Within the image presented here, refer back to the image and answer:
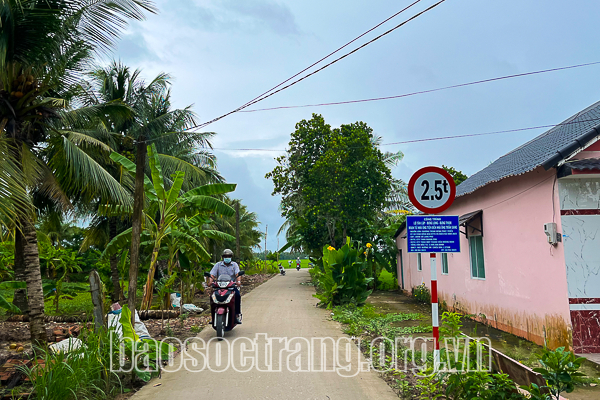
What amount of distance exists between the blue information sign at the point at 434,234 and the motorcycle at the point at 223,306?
4.52m

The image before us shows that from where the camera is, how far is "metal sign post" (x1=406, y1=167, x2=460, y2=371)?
539cm

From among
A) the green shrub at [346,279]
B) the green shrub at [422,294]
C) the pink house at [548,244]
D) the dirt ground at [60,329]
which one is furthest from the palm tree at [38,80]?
the green shrub at [422,294]

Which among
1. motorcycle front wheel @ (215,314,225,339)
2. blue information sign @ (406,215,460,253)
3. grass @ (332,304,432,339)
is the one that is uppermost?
blue information sign @ (406,215,460,253)

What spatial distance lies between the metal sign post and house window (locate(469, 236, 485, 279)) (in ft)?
21.7

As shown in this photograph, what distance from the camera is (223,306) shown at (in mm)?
8656

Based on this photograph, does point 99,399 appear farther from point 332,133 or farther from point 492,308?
point 332,133

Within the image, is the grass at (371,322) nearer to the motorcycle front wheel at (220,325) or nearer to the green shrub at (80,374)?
the motorcycle front wheel at (220,325)

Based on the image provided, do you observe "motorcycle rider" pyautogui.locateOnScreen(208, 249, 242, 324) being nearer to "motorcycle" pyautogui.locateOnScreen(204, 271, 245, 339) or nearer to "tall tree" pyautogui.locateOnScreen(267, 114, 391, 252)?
"motorcycle" pyautogui.locateOnScreen(204, 271, 245, 339)

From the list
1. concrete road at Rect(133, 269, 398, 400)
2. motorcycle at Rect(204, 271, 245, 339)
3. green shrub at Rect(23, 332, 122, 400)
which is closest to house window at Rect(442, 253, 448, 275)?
concrete road at Rect(133, 269, 398, 400)

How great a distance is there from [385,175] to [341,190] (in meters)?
2.31

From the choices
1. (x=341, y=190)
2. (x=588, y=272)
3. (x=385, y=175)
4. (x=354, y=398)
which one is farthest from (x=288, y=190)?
(x=354, y=398)

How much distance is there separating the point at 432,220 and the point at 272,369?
3.02 m

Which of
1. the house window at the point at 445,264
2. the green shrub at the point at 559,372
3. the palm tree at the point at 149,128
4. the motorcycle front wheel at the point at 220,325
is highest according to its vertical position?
the palm tree at the point at 149,128

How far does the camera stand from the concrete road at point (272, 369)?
5164mm
